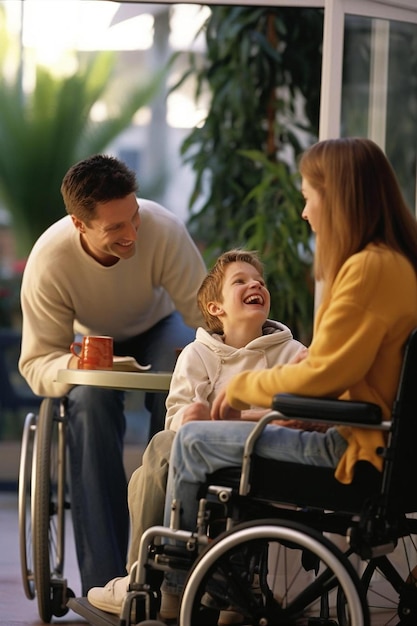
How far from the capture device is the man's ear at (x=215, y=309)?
2736mm

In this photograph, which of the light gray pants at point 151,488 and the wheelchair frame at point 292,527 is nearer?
the wheelchair frame at point 292,527

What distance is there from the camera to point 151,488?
8.19 ft

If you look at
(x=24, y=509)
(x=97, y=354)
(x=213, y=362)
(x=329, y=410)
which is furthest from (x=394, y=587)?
(x=24, y=509)

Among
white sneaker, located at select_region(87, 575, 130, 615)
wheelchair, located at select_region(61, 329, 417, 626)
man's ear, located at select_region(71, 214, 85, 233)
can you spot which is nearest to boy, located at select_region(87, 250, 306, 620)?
white sneaker, located at select_region(87, 575, 130, 615)

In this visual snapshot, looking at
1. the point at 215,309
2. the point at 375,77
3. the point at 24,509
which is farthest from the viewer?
the point at 375,77

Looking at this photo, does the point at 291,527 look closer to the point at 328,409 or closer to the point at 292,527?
the point at 292,527

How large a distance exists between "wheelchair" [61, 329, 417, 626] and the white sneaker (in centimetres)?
28

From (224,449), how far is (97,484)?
3.04ft

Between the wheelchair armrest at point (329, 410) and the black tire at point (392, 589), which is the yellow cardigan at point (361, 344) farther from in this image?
the black tire at point (392, 589)

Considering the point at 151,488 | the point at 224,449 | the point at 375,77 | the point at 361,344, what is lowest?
the point at 151,488

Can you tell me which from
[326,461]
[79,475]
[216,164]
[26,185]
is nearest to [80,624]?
[79,475]

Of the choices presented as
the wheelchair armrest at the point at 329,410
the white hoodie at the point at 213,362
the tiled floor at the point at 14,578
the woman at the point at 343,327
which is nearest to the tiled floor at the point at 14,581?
the tiled floor at the point at 14,578

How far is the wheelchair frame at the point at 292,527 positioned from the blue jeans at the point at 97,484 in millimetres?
704

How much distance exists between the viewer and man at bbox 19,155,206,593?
3049mm
